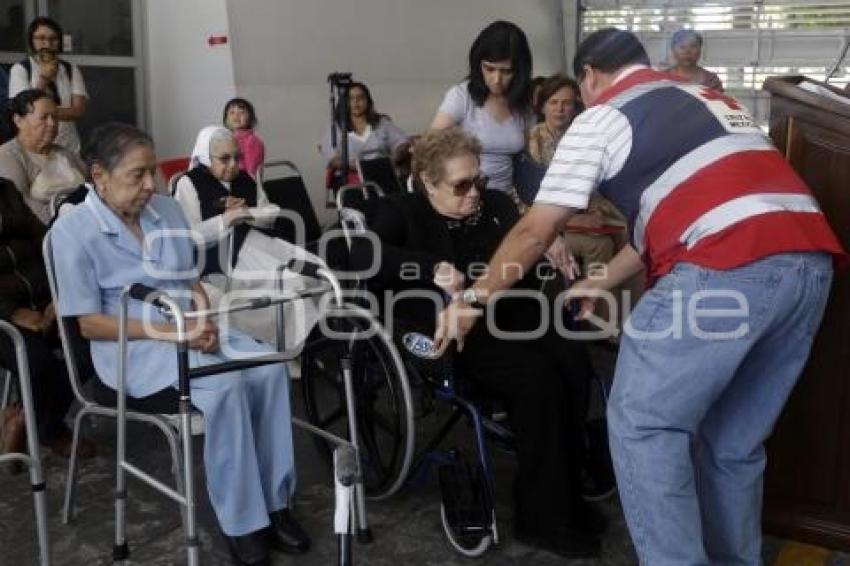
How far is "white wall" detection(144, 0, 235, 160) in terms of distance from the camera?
21.1 ft

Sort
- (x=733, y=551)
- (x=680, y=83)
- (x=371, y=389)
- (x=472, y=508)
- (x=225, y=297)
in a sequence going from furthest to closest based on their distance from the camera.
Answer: (x=225, y=297), (x=371, y=389), (x=472, y=508), (x=733, y=551), (x=680, y=83)

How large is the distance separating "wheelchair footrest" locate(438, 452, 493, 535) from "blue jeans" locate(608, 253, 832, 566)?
0.60 m

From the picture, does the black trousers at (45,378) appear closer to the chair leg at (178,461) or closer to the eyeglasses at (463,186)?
the chair leg at (178,461)

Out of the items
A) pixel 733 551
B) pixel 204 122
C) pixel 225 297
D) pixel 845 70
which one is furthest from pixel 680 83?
pixel 845 70

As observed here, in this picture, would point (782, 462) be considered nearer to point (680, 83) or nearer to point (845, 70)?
point (680, 83)

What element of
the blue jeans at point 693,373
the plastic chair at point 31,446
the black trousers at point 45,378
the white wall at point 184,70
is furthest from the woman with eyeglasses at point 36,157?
the white wall at point 184,70

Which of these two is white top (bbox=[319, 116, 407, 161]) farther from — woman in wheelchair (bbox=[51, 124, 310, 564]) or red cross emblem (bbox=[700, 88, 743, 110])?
red cross emblem (bbox=[700, 88, 743, 110])

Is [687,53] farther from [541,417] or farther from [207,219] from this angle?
[541,417]

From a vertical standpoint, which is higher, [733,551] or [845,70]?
[845,70]

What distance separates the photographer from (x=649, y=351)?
1.76 metres

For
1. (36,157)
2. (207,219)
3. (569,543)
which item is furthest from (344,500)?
(36,157)

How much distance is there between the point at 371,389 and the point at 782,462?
1182 millimetres

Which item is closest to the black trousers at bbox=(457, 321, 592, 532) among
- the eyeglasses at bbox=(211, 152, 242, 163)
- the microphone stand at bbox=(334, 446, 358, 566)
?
the microphone stand at bbox=(334, 446, 358, 566)

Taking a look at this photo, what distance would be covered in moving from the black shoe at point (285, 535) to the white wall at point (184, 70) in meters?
4.57
